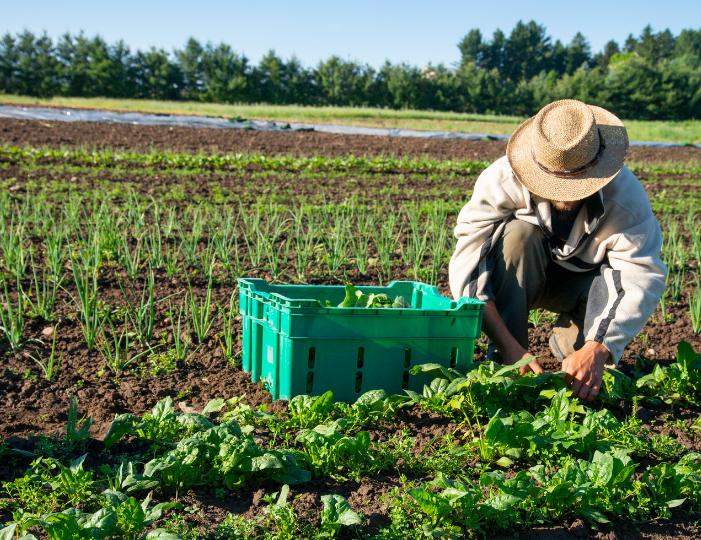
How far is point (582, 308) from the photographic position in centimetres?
303

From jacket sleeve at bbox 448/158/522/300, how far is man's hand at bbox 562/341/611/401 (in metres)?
0.43

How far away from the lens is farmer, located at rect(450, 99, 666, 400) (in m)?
2.47

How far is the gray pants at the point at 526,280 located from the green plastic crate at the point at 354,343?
41 cm

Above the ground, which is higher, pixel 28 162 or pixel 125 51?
pixel 125 51

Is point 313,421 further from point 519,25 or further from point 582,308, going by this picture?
point 519,25

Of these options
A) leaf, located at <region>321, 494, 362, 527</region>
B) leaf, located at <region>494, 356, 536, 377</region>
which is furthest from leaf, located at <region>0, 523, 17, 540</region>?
leaf, located at <region>494, 356, 536, 377</region>

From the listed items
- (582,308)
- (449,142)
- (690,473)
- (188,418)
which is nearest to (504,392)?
(690,473)

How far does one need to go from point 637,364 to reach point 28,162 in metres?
7.56

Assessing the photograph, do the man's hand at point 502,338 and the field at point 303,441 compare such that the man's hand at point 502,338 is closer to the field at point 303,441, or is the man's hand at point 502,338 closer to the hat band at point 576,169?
the field at point 303,441

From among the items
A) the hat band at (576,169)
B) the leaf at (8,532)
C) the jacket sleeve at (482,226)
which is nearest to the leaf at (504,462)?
the jacket sleeve at (482,226)

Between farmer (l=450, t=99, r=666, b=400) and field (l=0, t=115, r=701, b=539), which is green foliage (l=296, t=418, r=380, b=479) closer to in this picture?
field (l=0, t=115, r=701, b=539)

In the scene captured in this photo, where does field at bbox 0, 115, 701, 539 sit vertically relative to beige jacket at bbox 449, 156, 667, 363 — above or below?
below

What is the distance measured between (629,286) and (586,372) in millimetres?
388

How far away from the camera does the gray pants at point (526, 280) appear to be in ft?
9.17
